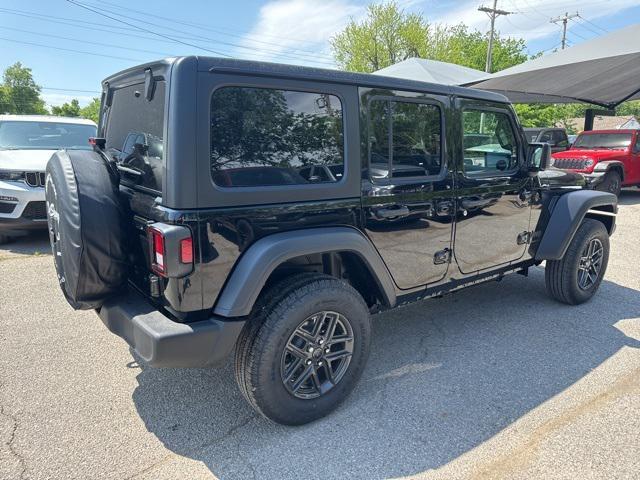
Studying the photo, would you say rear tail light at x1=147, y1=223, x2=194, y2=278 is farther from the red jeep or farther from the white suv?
the red jeep

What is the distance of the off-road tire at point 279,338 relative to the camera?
231 centimetres

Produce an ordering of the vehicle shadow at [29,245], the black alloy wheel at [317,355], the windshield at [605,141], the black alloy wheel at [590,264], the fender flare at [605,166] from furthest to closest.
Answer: the windshield at [605,141]
the fender flare at [605,166]
the vehicle shadow at [29,245]
the black alloy wheel at [590,264]
the black alloy wheel at [317,355]

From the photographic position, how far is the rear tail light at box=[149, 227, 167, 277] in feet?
6.73

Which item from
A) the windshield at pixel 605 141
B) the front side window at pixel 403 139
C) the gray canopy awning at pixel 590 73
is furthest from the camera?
the windshield at pixel 605 141

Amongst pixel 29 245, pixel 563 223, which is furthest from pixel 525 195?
pixel 29 245

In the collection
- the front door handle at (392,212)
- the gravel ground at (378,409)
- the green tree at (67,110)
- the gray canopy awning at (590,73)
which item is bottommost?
the gravel ground at (378,409)

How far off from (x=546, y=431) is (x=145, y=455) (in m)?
2.09

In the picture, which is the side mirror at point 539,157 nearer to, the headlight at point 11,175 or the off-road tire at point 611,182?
the headlight at point 11,175

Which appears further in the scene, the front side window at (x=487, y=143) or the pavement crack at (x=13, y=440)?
the front side window at (x=487, y=143)

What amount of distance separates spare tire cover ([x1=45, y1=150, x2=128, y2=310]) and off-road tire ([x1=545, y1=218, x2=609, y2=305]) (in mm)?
3583

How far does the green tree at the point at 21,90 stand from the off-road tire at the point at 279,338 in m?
70.5

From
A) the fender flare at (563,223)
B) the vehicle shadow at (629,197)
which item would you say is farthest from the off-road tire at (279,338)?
the vehicle shadow at (629,197)

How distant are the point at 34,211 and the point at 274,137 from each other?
476 cm

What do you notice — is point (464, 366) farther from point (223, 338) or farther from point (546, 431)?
point (223, 338)
